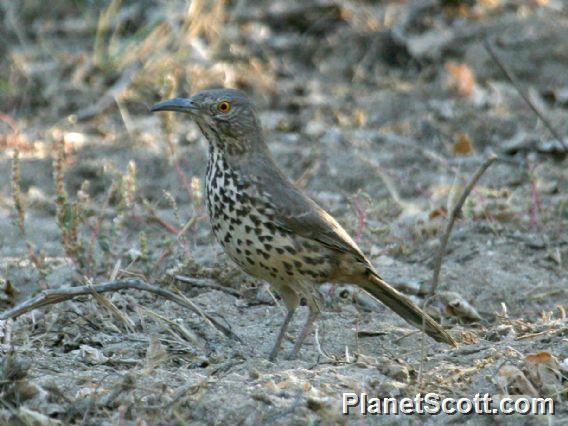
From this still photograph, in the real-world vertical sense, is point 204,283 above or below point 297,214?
below

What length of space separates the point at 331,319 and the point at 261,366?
1.08m

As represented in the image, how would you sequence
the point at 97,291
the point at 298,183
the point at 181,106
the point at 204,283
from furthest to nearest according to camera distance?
the point at 298,183, the point at 204,283, the point at 181,106, the point at 97,291

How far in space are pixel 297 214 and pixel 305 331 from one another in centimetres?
51

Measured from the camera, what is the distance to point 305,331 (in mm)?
4855

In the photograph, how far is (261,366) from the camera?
4266 mm

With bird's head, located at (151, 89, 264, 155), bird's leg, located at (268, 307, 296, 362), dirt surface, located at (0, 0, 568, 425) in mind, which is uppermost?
bird's head, located at (151, 89, 264, 155)

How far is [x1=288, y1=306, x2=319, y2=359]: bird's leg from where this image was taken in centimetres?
479

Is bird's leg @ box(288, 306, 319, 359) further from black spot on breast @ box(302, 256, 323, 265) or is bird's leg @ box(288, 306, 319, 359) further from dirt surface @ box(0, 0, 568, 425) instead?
black spot on breast @ box(302, 256, 323, 265)

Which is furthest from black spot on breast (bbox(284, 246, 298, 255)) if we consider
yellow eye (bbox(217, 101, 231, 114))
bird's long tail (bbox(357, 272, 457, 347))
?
yellow eye (bbox(217, 101, 231, 114))

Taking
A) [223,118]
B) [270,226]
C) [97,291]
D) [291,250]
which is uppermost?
[223,118]

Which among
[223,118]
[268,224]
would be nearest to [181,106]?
[223,118]

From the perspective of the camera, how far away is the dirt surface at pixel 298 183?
4.05 metres

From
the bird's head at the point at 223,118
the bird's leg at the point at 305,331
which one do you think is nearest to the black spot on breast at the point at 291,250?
the bird's leg at the point at 305,331

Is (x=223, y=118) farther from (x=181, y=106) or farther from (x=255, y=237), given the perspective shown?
(x=255, y=237)
